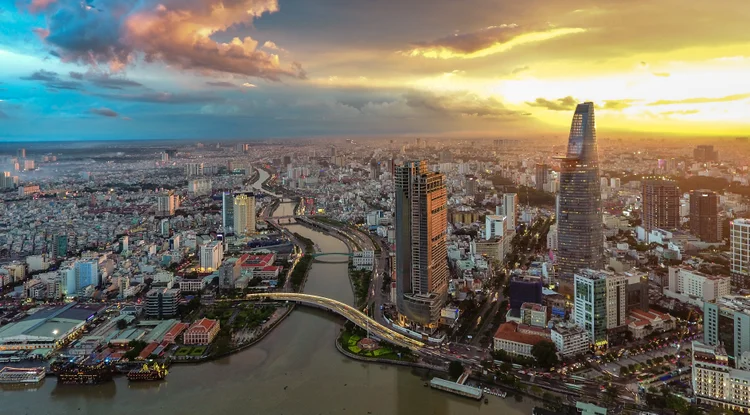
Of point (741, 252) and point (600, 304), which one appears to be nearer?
point (600, 304)

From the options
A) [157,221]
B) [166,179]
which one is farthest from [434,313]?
[166,179]

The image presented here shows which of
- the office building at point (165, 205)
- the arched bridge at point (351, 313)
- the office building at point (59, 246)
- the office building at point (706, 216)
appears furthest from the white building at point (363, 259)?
the office building at point (165, 205)

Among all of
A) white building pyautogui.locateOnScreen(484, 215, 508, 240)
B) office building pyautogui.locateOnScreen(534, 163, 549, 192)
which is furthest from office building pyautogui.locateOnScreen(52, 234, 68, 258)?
office building pyautogui.locateOnScreen(534, 163, 549, 192)

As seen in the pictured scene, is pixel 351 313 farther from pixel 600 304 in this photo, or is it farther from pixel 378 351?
pixel 600 304

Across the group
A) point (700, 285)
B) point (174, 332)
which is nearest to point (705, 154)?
point (700, 285)

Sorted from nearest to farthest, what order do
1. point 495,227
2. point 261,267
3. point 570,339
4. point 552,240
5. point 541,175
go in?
point 570,339, point 261,267, point 552,240, point 495,227, point 541,175

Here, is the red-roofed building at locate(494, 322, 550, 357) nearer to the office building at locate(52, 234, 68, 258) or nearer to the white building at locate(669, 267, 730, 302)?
the white building at locate(669, 267, 730, 302)

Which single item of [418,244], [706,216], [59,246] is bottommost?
[59,246]
